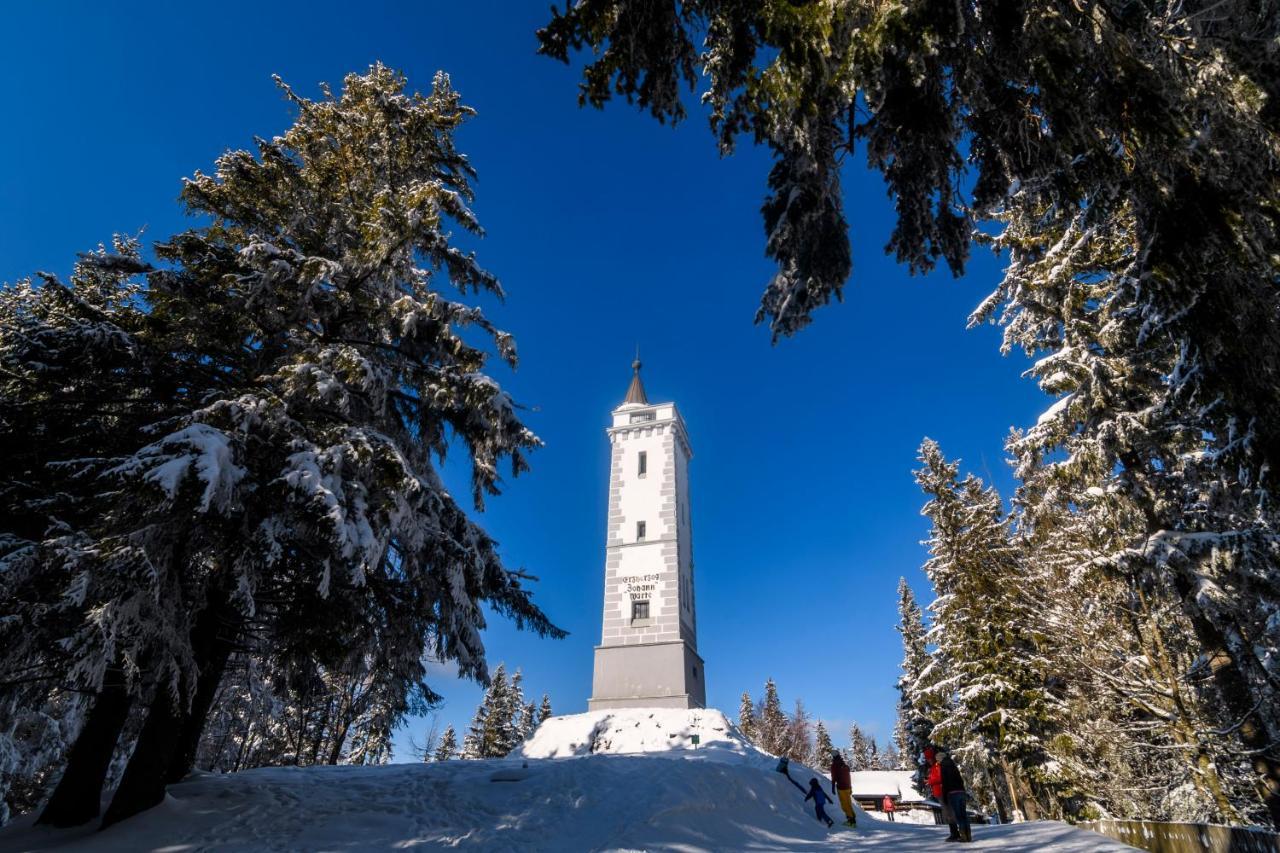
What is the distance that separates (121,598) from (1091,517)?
15.8 m

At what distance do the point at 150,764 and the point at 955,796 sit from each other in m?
11.3

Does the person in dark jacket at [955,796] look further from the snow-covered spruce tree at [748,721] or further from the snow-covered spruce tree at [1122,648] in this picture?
the snow-covered spruce tree at [748,721]

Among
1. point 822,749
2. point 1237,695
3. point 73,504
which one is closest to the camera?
point 73,504

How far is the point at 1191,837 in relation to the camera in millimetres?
6000

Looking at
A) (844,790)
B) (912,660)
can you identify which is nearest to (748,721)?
(912,660)

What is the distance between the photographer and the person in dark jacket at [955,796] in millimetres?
9102

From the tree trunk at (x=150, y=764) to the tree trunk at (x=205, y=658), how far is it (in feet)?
0.80

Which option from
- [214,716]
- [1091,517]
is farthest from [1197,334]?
[214,716]

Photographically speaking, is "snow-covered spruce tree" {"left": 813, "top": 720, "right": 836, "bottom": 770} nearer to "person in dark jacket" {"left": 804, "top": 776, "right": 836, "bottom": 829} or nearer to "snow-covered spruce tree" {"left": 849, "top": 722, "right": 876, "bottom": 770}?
"snow-covered spruce tree" {"left": 849, "top": 722, "right": 876, "bottom": 770}

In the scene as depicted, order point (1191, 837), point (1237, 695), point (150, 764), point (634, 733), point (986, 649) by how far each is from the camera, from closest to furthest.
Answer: point (1191, 837) < point (150, 764) < point (1237, 695) < point (986, 649) < point (634, 733)

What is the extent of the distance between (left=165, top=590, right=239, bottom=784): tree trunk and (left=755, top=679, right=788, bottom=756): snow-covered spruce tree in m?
51.9

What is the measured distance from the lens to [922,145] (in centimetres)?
562

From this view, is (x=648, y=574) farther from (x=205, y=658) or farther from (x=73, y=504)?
(x=73, y=504)

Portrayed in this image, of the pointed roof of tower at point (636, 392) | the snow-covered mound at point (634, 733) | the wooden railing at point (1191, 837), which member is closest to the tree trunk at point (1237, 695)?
the wooden railing at point (1191, 837)
